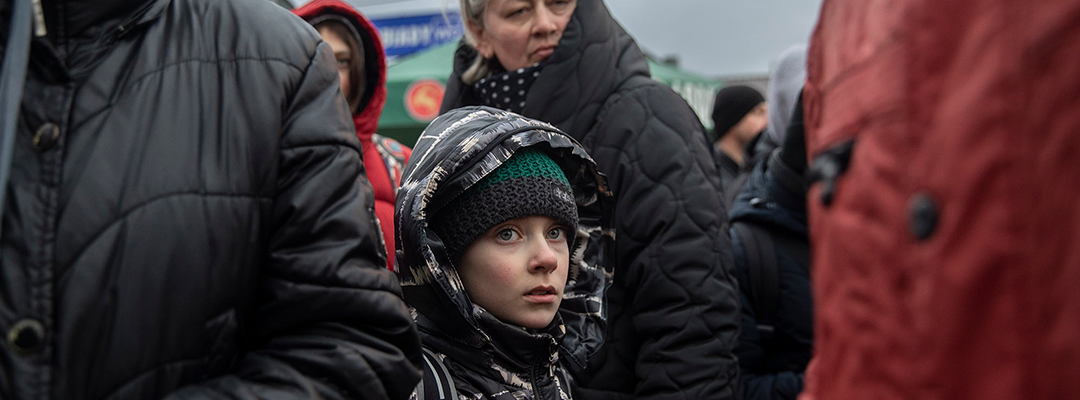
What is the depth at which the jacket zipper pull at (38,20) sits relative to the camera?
1063 mm

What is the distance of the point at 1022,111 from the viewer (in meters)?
0.56

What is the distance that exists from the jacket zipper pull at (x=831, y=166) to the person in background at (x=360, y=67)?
2.15 m

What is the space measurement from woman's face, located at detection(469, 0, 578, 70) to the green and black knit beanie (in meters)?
0.54

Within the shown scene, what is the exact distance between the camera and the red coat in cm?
55

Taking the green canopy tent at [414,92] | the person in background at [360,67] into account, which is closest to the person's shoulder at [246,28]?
the person in background at [360,67]

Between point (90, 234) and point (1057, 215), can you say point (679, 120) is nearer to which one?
point (90, 234)

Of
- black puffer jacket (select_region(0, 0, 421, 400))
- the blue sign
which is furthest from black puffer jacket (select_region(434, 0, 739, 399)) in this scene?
the blue sign

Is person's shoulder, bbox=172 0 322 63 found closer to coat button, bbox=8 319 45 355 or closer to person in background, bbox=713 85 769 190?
coat button, bbox=8 319 45 355

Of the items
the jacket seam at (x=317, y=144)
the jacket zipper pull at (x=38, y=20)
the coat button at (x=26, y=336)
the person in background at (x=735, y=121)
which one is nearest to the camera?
the coat button at (x=26, y=336)

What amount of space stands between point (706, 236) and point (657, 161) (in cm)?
23

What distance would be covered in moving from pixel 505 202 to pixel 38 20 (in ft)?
3.33

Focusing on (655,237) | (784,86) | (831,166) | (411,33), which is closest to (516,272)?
(655,237)

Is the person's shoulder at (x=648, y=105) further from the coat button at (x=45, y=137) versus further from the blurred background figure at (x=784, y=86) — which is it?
the coat button at (x=45, y=137)

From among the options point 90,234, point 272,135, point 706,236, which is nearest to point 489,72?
point 706,236
